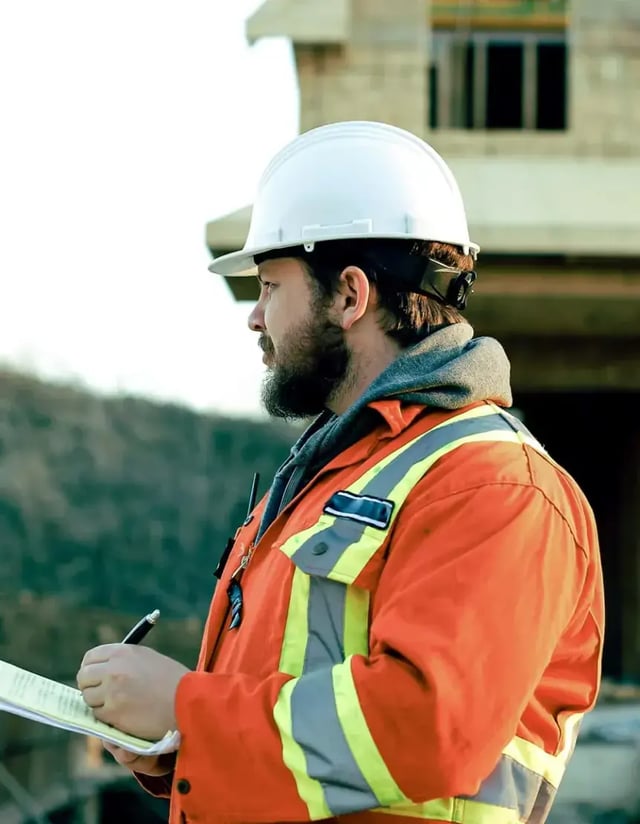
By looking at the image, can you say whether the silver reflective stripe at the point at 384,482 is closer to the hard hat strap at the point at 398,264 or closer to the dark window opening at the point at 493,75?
the hard hat strap at the point at 398,264

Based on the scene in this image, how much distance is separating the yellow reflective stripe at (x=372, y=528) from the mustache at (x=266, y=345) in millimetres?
408

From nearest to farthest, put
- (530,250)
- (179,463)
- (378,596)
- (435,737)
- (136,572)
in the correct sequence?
(435,737) → (378,596) → (530,250) → (136,572) → (179,463)

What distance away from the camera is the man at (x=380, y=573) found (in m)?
1.53

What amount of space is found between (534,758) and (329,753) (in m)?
0.35

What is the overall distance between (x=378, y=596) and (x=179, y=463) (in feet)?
42.4

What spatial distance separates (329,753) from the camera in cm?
155

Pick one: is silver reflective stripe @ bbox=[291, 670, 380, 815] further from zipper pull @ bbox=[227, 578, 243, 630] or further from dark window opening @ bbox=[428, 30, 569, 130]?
dark window opening @ bbox=[428, 30, 569, 130]

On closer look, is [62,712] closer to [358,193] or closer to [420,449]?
[420,449]

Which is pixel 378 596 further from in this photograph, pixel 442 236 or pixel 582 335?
pixel 582 335

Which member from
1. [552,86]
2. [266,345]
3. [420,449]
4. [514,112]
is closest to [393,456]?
[420,449]

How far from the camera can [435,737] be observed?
149 centimetres

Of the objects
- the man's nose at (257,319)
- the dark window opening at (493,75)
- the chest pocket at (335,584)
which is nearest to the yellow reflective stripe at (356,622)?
the chest pocket at (335,584)

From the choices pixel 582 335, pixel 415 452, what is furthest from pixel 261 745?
pixel 582 335

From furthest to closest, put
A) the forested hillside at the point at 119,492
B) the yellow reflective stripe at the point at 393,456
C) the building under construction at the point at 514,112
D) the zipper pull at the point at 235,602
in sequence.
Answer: the forested hillside at the point at 119,492 → the building under construction at the point at 514,112 → the zipper pull at the point at 235,602 → the yellow reflective stripe at the point at 393,456
